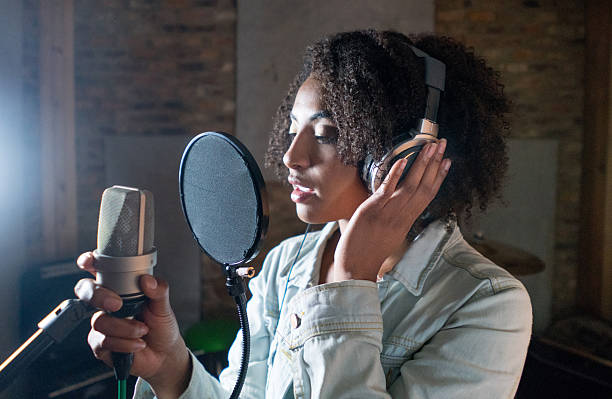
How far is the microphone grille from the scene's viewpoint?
699 mm

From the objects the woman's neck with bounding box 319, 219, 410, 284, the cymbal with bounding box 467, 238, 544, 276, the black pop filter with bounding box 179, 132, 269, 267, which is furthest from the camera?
the cymbal with bounding box 467, 238, 544, 276

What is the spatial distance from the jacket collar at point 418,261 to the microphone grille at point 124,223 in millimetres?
588

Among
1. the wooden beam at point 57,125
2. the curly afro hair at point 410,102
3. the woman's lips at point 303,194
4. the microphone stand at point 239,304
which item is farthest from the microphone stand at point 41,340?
the wooden beam at point 57,125

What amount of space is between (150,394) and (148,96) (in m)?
3.04

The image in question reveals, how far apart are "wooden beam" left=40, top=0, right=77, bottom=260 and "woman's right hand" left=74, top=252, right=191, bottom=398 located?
274 centimetres

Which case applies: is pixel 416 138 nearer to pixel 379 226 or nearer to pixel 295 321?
pixel 379 226

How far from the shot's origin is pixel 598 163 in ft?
12.0

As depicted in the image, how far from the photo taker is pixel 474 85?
116cm

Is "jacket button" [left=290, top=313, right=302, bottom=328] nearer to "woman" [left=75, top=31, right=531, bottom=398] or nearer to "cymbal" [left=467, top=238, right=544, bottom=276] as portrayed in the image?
"woman" [left=75, top=31, right=531, bottom=398]

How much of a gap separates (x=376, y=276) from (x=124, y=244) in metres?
0.47

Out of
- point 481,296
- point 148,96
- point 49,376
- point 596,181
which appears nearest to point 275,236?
point 148,96

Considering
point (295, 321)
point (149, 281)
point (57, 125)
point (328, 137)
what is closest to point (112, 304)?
point (149, 281)

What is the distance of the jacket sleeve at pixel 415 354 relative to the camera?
0.84 meters

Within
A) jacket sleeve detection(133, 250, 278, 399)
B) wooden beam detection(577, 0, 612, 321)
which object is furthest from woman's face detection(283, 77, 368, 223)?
wooden beam detection(577, 0, 612, 321)
